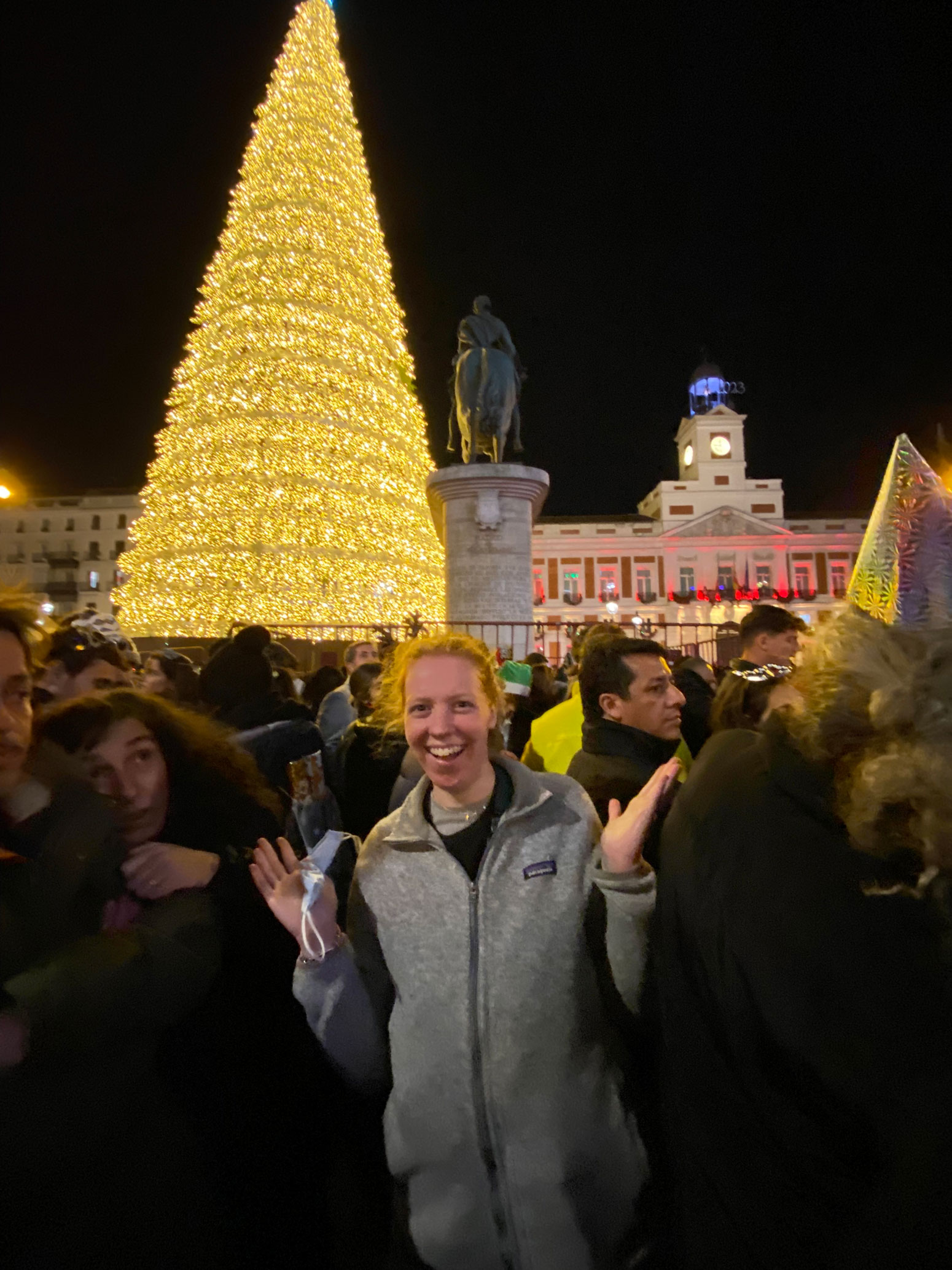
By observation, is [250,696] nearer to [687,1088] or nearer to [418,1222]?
[418,1222]

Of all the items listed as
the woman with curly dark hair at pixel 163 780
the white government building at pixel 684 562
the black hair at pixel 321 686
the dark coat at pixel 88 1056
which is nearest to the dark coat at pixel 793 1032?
the dark coat at pixel 88 1056

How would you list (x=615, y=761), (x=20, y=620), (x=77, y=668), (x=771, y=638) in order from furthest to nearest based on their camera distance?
(x=771, y=638) → (x=77, y=668) → (x=615, y=761) → (x=20, y=620)

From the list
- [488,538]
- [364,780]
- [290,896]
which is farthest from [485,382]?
[290,896]

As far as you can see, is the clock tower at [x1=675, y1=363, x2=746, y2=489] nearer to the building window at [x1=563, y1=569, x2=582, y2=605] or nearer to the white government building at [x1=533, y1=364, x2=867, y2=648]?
the white government building at [x1=533, y1=364, x2=867, y2=648]

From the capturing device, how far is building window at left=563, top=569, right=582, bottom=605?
50.5 m

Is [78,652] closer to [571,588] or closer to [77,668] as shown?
[77,668]

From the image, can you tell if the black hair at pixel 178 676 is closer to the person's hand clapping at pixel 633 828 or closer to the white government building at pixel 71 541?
the person's hand clapping at pixel 633 828

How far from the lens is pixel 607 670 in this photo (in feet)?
9.23

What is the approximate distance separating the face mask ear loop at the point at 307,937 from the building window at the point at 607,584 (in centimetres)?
4977

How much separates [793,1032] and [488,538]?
1093 cm

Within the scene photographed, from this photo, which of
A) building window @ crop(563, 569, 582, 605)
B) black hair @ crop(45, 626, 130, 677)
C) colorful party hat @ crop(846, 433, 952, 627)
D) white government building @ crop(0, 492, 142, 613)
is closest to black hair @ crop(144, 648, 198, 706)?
black hair @ crop(45, 626, 130, 677)

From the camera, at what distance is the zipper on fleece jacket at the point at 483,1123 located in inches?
62.9

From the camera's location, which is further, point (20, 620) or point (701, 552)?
point (701, 552)

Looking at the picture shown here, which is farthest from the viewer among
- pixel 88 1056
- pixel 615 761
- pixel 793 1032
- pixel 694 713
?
pixel 694 713
